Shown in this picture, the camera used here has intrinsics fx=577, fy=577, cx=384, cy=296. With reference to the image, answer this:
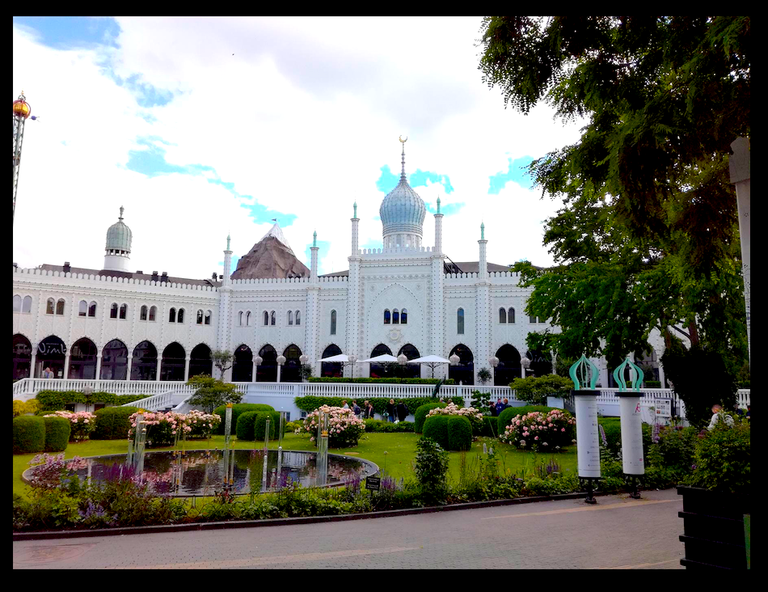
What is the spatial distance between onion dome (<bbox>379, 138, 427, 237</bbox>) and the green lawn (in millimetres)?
Answer: 28428

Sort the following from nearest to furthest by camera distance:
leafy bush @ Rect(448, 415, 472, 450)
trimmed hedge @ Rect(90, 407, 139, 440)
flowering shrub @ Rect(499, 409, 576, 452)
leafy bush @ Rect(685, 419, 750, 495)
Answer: leafy bush @ Rect(685, 419, 750, 495) → flowering shrub @ Rect(499, 409, 576, 452) → leafy bush @ Rect(448, 415, 472, 450) → trimmed hedge @ Rect(90, 407, 139, 440)

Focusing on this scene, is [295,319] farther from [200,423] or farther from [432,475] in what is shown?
[432,475]

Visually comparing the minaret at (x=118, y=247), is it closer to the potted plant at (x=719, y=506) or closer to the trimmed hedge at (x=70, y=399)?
the trimmed hedge at (x=70, y=399)

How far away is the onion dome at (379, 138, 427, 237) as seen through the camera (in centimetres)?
4928

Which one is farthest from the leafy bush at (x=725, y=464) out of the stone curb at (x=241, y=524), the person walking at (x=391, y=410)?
the person walking at (x=391, y=410)

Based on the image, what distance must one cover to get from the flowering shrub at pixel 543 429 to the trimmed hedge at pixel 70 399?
19615 mm

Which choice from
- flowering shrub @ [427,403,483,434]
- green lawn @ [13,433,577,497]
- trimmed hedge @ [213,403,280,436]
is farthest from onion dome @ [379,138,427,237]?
flowering shrub @ [427,403,483,434]

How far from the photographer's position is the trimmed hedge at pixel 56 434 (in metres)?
17.8

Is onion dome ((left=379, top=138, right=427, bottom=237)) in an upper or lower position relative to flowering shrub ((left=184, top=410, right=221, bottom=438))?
upper

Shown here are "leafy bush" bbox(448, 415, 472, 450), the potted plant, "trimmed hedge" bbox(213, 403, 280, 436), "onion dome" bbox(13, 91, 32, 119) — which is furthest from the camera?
"trimmed hedge" bbox(213, 403, 280, 436)

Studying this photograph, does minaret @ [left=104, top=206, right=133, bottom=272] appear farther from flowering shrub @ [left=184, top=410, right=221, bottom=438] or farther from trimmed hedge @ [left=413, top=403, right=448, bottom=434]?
trimmed hedge @ [left=413, top=403, right=448, bottom=434]
